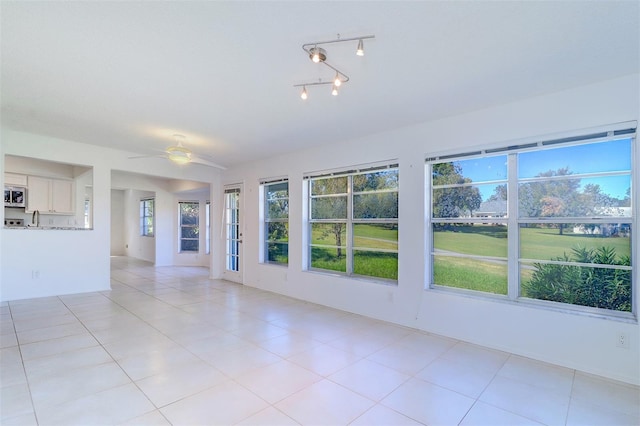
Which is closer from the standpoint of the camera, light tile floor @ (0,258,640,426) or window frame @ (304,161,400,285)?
light tile floor @ (0,258,640,426)

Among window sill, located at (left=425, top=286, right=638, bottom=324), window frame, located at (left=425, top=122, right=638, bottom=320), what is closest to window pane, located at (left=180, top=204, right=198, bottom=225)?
window frame, located at (left=425, top=122, right=638, bottom=320)

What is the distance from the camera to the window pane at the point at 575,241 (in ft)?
9.34

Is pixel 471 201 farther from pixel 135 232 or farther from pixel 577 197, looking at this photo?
pixel 135 232

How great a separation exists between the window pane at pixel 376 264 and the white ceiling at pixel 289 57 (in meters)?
1.94

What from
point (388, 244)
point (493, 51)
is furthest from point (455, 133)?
point (388, 244)

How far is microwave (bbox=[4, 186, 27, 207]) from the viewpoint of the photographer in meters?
6.77

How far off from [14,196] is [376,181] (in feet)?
26.4

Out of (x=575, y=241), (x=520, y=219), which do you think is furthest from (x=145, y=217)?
(x=575, y=241)

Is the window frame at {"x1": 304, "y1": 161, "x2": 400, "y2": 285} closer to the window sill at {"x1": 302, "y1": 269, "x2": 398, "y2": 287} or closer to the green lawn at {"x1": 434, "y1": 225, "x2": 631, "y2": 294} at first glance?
the window sill at {"x1": 302, "y1": 269, "x2": 398, "y2": 287}

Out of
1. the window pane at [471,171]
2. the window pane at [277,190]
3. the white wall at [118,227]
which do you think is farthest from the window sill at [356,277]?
the white wall at [118,227]

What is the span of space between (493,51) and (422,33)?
2.16ft

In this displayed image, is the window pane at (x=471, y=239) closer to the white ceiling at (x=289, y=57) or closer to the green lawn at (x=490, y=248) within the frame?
the green lawn at (x=490, y=248)

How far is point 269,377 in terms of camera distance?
2629 millimetres

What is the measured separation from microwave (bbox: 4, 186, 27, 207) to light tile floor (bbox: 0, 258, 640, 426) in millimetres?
4068
